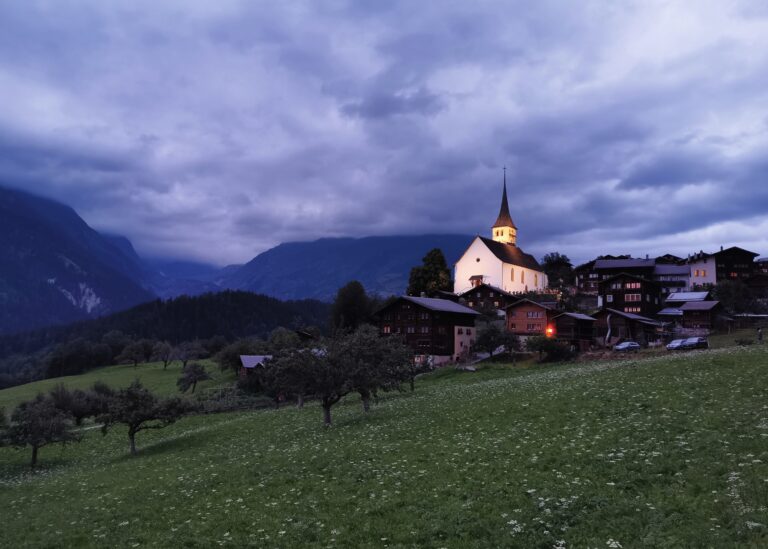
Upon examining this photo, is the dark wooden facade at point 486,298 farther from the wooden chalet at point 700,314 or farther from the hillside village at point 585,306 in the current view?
the wooden chalet at point 700,314

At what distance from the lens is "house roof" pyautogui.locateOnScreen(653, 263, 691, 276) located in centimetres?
12988

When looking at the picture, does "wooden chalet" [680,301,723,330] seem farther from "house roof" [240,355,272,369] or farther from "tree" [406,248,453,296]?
"house roof" [240,355,272,369]

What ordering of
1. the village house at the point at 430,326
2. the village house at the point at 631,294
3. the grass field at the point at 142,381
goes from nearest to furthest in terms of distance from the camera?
the village house at the point at 430,326, the grass field at the point at 142,381, the village house at the point at 631,294

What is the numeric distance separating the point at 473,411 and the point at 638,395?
10.3m

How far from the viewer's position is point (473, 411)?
35594 mm

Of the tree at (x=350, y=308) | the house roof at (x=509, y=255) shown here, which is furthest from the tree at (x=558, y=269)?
the tree at (x=350, y=308)

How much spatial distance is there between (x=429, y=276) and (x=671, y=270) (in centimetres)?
6104

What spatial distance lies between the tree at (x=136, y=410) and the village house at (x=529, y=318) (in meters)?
66.1

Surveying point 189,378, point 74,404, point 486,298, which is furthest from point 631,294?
point 74,404

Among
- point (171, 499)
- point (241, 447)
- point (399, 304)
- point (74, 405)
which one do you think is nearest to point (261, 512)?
point (171, 499)

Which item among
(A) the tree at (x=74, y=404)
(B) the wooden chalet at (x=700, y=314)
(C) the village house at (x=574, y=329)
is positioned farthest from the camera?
(C) the village house at (x=574, y=329)

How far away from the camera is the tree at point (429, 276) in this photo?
14525 centimetres

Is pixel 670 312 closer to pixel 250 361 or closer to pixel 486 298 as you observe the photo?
pixel 486 298

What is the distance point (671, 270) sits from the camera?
131 meters
